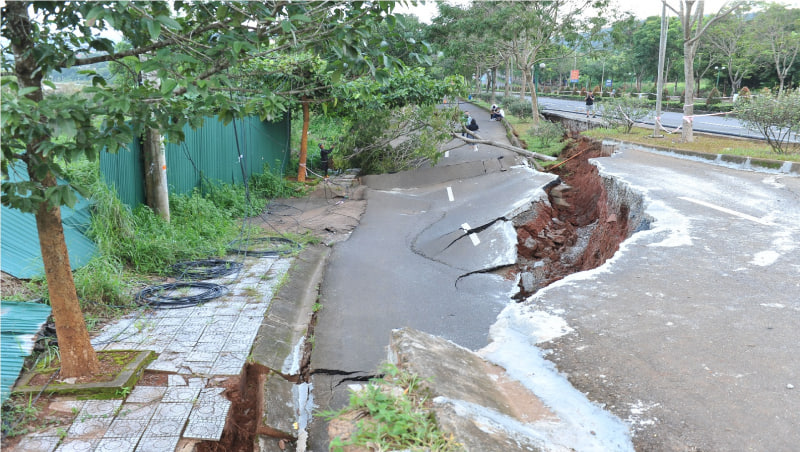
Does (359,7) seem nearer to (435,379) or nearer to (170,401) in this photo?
(435,379)

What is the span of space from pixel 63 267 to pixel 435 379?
2819 millimetres

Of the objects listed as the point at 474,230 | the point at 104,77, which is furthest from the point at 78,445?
the point at 474,230

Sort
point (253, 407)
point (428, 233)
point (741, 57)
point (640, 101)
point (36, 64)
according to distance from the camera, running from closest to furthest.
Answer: point (36, 64) → point (253, 407) → point (428, 233) → point (640, 101) → point (741, 57)

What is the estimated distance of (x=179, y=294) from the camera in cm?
678

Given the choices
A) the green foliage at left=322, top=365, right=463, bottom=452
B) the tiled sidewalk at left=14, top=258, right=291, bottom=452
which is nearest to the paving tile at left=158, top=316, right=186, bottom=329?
the tiled sidewalk at left=14, top=258, right=291, bottom=452

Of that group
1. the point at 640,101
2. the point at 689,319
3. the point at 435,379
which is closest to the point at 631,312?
the point at 689,319

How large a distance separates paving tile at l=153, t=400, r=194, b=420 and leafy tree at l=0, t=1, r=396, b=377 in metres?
0.73

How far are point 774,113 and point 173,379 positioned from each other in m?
13.5

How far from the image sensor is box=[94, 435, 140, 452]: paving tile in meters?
3.78

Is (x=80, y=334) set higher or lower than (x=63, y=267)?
lower

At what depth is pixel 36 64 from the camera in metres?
3.84

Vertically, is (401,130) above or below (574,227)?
above

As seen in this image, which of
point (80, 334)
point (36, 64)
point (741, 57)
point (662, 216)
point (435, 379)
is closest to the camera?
point (435, 379)

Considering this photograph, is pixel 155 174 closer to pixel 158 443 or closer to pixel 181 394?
pixel 181 394
